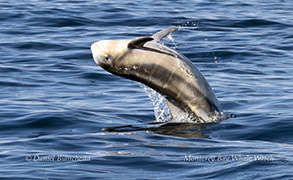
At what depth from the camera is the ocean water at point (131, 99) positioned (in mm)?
8195

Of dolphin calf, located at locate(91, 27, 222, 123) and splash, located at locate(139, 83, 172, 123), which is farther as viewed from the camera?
splash, located at locate(139, 83, 172, 123)

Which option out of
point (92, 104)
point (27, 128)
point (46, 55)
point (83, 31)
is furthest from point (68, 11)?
point (27, 128)

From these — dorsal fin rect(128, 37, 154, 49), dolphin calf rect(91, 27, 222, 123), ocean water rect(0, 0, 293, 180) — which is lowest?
ocean water rect(0, 0, 293, 180)

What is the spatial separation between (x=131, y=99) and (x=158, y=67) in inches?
→ 115

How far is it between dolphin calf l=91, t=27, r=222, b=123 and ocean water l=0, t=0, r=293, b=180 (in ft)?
1.82

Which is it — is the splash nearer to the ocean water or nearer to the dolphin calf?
the ocean water

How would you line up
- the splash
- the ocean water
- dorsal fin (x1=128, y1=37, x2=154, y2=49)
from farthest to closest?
the splash
dorsal fin (x1=128, y1=37, x2=154, y2=49)
the ocean water

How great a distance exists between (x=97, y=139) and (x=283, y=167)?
3.02m

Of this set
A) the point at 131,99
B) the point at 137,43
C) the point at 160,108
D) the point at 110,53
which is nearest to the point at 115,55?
the point at 110,53

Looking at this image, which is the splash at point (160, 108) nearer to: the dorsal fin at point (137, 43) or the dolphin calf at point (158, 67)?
the dolphin calf at point (158, 67)

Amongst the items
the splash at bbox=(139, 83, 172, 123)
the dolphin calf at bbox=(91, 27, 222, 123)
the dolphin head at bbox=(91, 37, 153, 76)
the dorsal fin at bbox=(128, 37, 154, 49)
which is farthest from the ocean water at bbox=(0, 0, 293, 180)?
the dorsal fin at bbox=(128, 37, 154, 49)

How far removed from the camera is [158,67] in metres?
10.3

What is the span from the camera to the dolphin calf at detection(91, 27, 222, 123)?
1028cm

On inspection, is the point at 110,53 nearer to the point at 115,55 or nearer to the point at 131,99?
the point at 115,55
